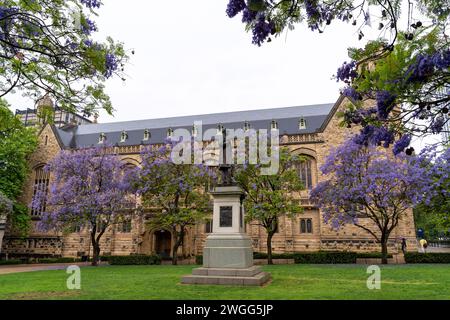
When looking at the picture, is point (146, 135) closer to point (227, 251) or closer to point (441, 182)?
point (227, 251)

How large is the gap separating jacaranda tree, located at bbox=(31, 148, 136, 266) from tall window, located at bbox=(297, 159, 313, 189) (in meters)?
17.0

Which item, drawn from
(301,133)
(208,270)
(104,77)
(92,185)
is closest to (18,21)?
(104,77)

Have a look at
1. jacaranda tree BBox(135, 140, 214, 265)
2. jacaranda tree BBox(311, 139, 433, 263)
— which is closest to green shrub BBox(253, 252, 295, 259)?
jacaranda tree BBox(311, 139, 433, 263)

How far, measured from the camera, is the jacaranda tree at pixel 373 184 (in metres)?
20.5

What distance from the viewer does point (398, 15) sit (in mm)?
4312

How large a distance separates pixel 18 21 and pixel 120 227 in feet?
102

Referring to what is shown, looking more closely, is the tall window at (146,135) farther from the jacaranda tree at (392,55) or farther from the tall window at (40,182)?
the jacaranda tree at (392,55)

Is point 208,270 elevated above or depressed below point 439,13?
below

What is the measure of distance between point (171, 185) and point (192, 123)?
2013 centimetres

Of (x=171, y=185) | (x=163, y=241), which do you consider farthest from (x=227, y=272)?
(x=163, y=241)

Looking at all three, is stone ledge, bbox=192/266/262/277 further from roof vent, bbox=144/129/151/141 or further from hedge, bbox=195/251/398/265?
roof vent, bbox=144/129/151/141

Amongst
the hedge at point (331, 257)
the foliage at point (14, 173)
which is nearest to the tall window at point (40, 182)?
the foliage at point (14, 173)

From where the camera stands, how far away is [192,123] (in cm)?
4288

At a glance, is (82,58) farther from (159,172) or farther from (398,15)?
(159,172)
